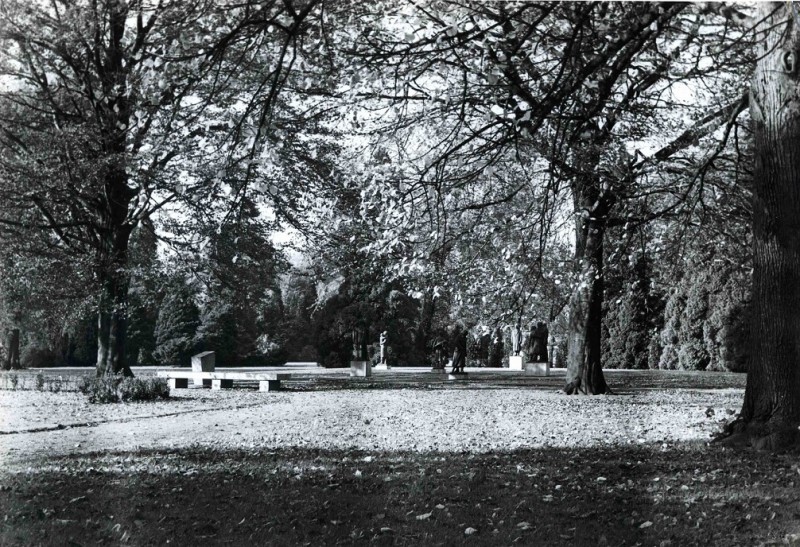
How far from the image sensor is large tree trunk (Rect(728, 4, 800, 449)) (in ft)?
23.4

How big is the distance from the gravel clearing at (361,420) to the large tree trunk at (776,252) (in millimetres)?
1129

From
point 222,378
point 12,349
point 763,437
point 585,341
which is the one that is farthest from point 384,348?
point 763,437

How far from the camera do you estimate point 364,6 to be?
7.41 m

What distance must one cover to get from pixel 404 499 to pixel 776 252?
456 cm

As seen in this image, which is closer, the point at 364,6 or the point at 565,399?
the point at 364,6

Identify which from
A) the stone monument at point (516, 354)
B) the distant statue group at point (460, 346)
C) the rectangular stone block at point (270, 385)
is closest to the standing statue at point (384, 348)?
the distant statue group at point (460, 346)

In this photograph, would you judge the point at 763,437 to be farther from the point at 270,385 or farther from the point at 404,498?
the point at 270,385

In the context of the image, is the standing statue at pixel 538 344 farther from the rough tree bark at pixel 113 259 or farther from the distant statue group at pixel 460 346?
the rough tree bark at pixel 113 259

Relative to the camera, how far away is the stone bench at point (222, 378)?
16.4 metres

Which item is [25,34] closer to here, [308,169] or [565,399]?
[308,169]

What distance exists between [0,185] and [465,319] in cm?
1136

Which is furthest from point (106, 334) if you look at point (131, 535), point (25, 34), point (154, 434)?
point (131, 535)

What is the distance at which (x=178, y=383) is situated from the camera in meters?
16.6

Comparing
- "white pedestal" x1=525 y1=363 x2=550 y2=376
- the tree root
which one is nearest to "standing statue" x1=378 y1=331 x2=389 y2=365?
"white pedestal" x1=525 y1=363 x2=550 y2=376
